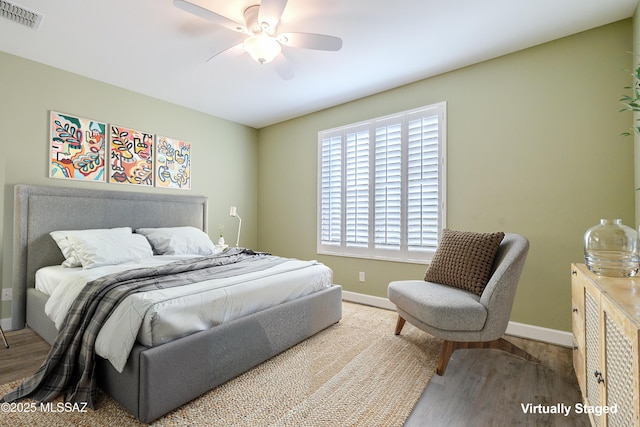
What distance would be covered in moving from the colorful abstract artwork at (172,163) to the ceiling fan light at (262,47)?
2.15 meters

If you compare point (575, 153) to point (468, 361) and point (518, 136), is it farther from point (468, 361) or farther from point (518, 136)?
point (468, 361)

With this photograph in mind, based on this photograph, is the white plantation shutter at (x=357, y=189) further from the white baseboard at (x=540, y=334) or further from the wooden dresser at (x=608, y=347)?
the wooden dresser at (x=608, y=347)

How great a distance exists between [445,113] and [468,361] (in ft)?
7.57

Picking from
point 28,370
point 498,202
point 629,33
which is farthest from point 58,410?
point 629,33

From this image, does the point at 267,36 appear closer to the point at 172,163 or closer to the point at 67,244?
the point at 172,163

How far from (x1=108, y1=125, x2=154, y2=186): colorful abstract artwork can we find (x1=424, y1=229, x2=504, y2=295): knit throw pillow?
3406mm

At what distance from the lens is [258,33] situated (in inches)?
86.7

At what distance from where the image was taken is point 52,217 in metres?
2.89

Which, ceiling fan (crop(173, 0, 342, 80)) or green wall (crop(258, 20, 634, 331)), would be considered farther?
green wall (crop(258, 20, 634, 331))

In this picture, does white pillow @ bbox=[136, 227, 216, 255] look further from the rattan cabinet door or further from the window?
the rattan cabinet door

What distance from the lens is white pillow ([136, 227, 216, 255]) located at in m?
3.24

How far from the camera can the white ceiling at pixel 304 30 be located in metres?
2.15

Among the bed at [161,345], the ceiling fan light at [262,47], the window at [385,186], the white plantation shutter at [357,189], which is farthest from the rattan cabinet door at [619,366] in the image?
the white plantation shutter at [357,189]

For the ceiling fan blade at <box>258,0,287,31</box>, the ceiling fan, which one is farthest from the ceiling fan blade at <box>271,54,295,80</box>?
the ceiling fan blade at <box>258,0,287,31</box>
